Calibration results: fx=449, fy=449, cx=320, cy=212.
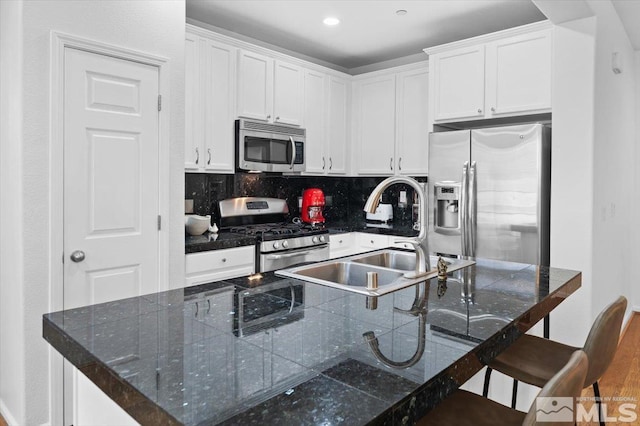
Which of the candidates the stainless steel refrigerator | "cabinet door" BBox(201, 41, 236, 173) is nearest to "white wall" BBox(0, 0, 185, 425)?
"cabinet door" BBox(201, 41, 236, 173)

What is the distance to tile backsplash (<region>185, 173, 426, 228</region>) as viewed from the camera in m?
3.87

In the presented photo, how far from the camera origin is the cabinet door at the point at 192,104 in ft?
10.9

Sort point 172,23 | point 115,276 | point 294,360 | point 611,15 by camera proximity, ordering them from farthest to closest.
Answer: point 611,15 < point 172,23 < point 115,276 < point 294,360

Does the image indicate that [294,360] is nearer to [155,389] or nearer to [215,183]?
[155,389]

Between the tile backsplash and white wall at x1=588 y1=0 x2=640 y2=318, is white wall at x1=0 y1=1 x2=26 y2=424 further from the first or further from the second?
white wall at x1=588 y1=0 x2=640 y2=318

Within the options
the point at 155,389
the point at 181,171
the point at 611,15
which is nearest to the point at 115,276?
the point at 181,171

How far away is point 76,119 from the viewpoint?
93.4 inches

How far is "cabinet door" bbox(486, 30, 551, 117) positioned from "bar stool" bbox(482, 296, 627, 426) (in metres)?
2.06

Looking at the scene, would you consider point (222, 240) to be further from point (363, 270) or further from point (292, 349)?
point (292, 349)

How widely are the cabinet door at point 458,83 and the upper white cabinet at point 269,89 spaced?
4.05ft

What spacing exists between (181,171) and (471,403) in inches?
83.7

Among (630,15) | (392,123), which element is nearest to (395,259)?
(392,123)

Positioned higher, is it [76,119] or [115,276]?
[76,119]

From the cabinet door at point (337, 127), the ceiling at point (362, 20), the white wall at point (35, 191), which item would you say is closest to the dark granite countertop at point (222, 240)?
the cabinet door at point (337, 127)
